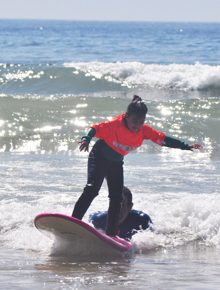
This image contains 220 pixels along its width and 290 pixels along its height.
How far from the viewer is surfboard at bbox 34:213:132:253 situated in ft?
12.6

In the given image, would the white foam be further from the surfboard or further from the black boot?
the surfboard

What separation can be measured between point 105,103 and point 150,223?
1101cm

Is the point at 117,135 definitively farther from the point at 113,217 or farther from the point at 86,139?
the point at 113,217

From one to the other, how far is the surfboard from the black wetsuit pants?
20 centimetres

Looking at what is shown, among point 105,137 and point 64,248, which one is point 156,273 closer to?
point 64,248

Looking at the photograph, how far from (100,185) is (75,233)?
531 mm

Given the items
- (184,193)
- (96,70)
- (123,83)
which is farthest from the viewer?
(96,70)

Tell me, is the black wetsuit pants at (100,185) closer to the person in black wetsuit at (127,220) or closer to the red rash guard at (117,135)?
the red rash guard at (117,135)

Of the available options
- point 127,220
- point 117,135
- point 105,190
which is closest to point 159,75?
point 105,190

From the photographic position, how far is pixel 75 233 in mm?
3994

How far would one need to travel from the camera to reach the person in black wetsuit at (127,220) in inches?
184

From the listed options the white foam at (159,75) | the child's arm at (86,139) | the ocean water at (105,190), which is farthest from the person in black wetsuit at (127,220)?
the white foam at (159,75)

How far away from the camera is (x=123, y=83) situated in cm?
2102

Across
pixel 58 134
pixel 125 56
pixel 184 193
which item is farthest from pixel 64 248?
pixel 125 56
